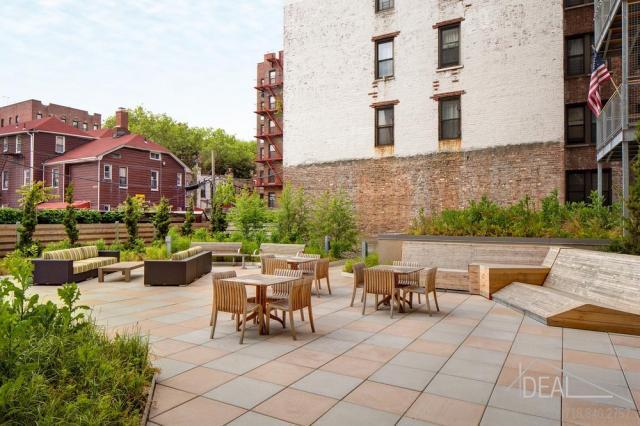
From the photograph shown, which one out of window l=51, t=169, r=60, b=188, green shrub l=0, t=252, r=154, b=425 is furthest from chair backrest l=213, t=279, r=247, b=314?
window l=51, t=169, r=60, b=188

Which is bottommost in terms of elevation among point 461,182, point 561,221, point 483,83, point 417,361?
point 417,361

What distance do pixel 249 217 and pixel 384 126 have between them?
7.83 m

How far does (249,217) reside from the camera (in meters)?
19.1

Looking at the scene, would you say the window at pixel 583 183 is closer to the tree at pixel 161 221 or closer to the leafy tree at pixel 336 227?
the leafy tree at pixel 336 227

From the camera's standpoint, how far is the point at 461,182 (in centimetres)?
1875

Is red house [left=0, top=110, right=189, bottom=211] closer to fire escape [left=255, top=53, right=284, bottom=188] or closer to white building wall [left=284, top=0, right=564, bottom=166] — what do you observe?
fire escape [left=255, top=53, right=284, bottom=188]

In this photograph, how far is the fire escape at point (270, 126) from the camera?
49.0 meters

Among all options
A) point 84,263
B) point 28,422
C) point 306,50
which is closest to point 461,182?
point 306,50

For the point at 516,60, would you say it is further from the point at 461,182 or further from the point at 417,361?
the point at 417,361

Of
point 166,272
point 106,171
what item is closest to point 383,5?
point 166,272

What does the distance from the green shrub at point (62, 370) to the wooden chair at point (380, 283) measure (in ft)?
14.8

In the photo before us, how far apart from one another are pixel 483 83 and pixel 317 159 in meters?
8.71

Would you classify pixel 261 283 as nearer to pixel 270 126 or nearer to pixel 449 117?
pixel 449 117

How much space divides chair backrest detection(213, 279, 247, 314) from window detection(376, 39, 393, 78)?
16.7m
